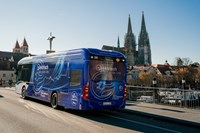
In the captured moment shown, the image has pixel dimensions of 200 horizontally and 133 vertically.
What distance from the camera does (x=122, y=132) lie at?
28.2ft

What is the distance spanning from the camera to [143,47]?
151 meters

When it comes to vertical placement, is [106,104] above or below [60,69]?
below

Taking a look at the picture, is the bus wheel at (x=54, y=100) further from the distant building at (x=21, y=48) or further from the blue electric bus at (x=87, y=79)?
the distant building at (x=21, y=48)

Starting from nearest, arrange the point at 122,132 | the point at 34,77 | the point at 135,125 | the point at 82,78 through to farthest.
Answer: the point at 122,132
the point at 135,125
the point at 82,78
the point at 34,77

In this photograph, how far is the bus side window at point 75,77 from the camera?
11.8 metres

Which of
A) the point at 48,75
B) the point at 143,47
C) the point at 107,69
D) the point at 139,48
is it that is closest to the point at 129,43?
the point at 139,48

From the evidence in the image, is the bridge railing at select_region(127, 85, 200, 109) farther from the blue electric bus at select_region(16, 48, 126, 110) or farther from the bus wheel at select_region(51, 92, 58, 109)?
the bus wheel at select_region(51, 92, 58, 109)

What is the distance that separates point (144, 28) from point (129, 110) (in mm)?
139901

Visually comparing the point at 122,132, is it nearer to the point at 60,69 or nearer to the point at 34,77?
the point at 60,69

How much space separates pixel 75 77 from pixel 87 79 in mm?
870

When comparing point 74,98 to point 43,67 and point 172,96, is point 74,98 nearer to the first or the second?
point 43,67

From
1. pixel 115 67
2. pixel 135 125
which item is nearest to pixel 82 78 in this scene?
pixel 115 67

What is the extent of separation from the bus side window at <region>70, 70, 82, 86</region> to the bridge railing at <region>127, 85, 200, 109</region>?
6079mm

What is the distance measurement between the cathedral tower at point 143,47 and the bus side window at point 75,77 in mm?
140226
